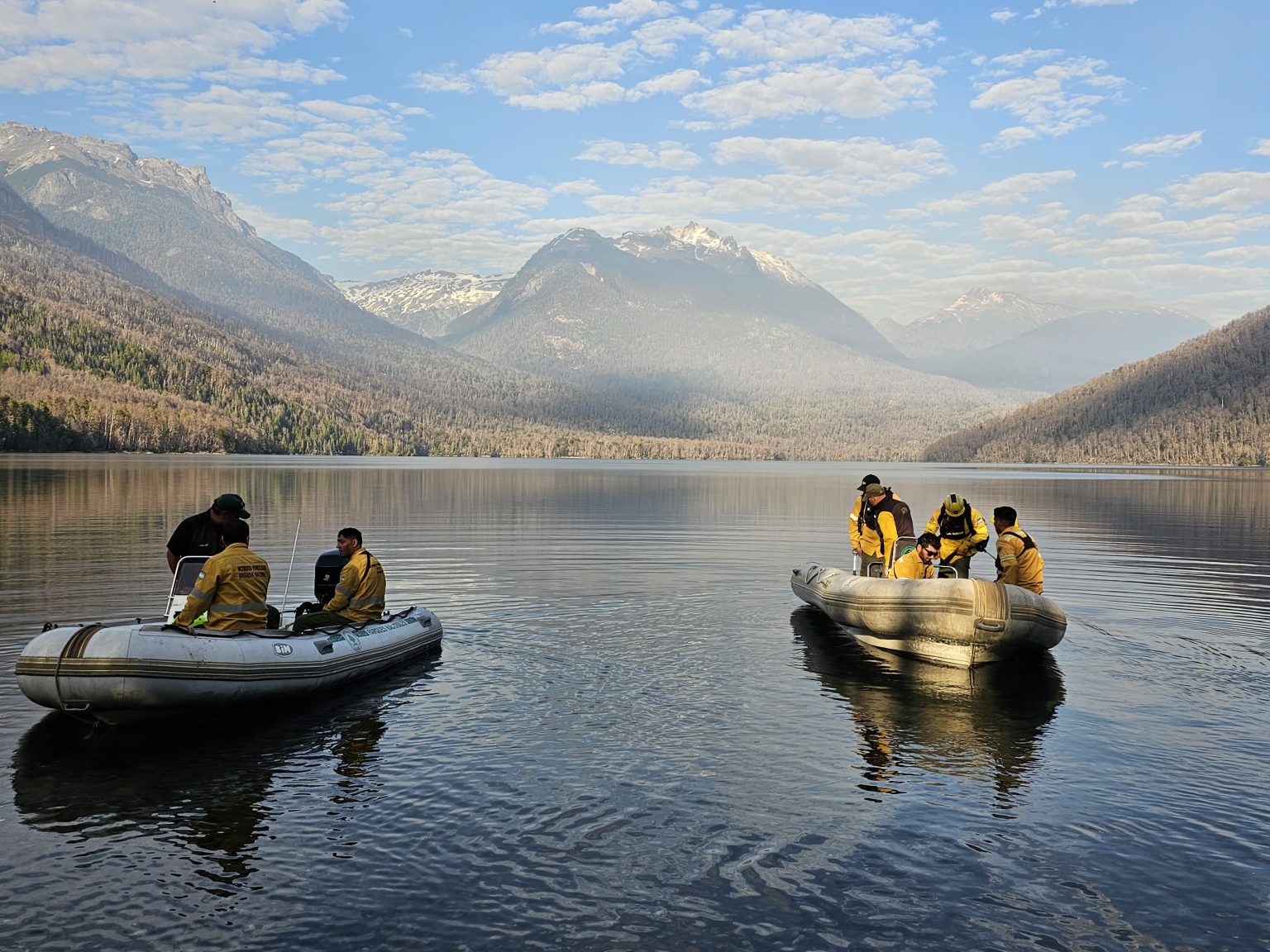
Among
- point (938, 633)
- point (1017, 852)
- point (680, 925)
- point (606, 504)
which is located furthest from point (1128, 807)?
point (606, 504)

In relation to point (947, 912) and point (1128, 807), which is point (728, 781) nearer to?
point (947, 912)

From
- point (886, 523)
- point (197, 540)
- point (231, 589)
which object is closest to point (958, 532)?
point (886, 523)

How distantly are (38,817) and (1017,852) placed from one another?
10.3m

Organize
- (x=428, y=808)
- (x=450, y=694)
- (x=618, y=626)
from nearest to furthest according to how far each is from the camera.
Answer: (x=428, y=808)
(x=450, y=694)
(x=618, y=626)

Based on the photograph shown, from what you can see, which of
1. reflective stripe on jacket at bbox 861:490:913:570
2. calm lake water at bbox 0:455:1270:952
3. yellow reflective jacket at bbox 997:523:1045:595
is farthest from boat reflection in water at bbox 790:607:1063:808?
reflective stripe on jacket at bbox 861:490:913:570

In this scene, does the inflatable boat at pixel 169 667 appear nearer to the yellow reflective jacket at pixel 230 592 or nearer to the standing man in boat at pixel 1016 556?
the yellow reflective jacket at pixel 230 592

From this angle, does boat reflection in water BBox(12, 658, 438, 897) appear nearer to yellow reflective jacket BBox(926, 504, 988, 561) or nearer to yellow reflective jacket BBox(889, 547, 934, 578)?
yellow reflective jacket BBox(889, 547, 934, 578)

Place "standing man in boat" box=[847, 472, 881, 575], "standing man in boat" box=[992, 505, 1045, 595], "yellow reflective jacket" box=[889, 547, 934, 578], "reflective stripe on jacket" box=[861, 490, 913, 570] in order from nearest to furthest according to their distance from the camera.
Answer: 1. "standing man in boat" box=[992, 505, 1045, 595]
2. "yellow reflective jacket" box=[889, 547, 934, 578]
3. "reflective stripe on jacket" box=[861, 490, 913, 570]
4. "standing man in boat" box=[847, 472, 881, 575]

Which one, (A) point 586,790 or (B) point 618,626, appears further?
(B) point 618,626

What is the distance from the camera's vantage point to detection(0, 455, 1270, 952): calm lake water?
8.24m

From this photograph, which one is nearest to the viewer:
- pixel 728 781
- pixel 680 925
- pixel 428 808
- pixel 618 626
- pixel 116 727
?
pixel 680 925

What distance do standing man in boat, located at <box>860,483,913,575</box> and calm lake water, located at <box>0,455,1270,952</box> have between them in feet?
7.54

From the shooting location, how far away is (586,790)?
1120cm

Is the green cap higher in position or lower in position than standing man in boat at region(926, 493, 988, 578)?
higher
